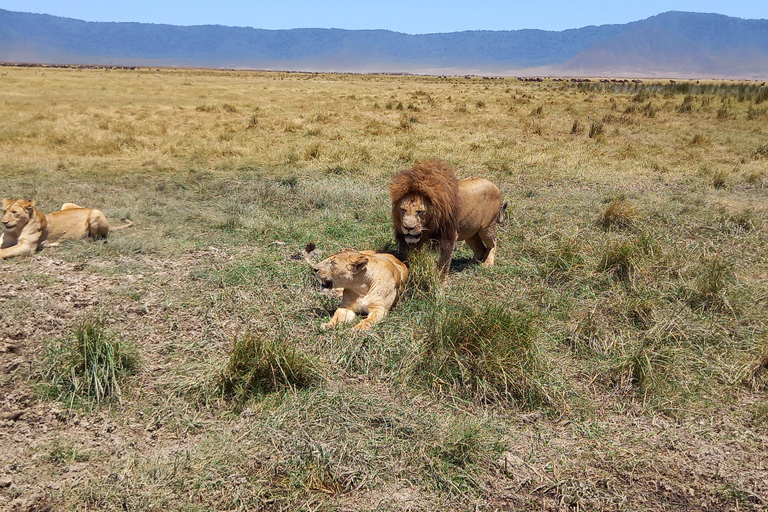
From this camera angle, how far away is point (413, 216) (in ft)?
18.4

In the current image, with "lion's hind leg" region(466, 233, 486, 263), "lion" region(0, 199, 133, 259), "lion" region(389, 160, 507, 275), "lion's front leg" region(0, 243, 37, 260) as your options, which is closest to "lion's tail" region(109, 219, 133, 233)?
"lion" region(0, 199, 133, 259)

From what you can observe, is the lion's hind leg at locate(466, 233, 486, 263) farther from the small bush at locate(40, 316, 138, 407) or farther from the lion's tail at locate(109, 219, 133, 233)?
the lion's tail at locate(109, 219, 133, 233)

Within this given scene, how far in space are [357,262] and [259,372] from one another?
4.65 feet

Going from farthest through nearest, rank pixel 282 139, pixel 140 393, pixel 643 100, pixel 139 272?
pixel 643 100 < pixel 282 139 < pixel 139 272 < pixel 140 393

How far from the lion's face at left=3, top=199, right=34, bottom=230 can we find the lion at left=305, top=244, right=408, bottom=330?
389 centimetres

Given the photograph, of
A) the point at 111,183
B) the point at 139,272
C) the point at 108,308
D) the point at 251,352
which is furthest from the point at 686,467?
the point at 111,183

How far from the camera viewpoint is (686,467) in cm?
358

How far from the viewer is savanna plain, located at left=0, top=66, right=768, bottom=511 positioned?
133 inches

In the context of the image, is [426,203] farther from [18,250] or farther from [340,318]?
[18,250]

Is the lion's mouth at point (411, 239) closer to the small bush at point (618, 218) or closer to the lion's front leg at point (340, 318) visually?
the lion's front leg at point (340, 318)

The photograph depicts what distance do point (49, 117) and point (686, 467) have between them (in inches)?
762

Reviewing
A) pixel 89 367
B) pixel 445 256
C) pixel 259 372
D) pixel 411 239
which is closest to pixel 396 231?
pixel 411 239

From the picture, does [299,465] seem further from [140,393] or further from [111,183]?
[111,183]

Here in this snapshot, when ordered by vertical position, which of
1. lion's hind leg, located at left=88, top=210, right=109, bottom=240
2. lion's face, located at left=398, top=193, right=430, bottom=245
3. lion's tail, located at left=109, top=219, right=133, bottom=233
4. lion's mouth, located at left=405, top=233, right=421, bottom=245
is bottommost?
lion's tail, located at left=109, top=219, right=133, bottom=233
